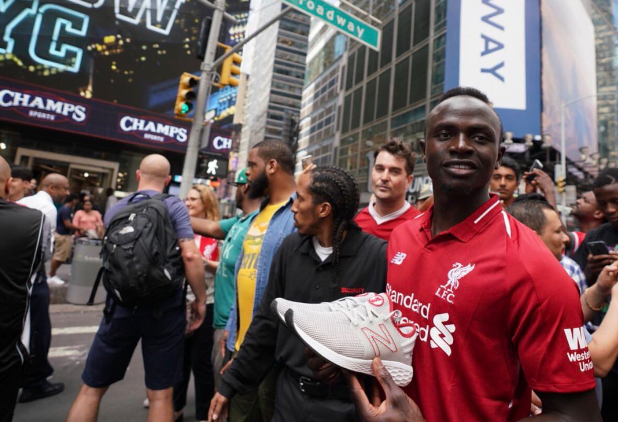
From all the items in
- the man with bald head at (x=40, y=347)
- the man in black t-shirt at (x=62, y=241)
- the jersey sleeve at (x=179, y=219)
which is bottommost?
the man with bald head at (x=40, y=347)

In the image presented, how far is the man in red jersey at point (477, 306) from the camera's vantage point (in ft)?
3.28

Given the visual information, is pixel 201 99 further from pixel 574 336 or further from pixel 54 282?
pixel 574 336

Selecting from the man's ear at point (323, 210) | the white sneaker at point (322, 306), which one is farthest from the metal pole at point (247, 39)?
the white sneaker at point (322, 306)

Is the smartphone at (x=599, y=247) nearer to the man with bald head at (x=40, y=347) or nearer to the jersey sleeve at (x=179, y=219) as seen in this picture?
the jersey sleeve at (x=179, y=219)

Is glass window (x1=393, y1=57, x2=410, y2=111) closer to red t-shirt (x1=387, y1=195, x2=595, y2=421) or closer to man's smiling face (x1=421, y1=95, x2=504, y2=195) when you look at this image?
man's smiling face (x1=421, y1=95, x2=504, y2=195)

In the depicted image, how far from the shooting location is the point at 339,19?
7.79 meters

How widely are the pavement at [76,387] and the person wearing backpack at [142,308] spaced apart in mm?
1146

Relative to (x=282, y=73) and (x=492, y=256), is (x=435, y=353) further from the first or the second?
(x=282, y=73)

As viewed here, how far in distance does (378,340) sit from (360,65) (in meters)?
39.3

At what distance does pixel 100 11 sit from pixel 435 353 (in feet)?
54.0

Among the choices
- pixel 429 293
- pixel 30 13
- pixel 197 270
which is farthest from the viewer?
pixel 30 13

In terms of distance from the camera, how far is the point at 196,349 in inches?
143

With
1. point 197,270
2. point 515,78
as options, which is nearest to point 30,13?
point 197,270

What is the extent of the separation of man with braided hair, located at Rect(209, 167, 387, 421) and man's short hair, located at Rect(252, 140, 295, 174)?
89cm
